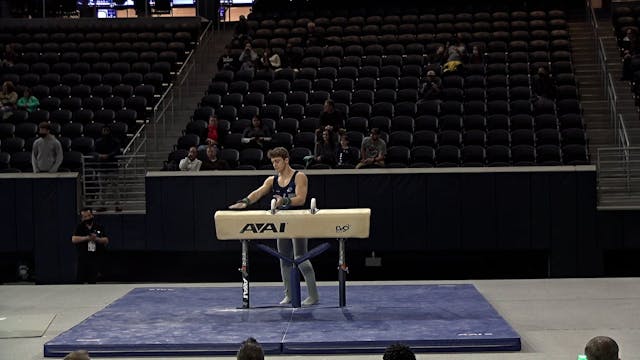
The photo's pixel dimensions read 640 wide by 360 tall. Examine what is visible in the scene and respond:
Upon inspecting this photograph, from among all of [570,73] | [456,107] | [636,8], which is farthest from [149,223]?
[636,8]

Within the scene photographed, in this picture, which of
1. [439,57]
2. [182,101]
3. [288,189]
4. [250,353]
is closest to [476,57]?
[439,57]

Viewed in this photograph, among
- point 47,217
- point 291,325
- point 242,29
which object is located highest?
point 242,29

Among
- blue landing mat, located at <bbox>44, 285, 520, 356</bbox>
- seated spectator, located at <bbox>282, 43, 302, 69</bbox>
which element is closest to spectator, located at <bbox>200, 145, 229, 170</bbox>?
blue landing mat, located at <bbox>44, 285, 520, 356</bbox>

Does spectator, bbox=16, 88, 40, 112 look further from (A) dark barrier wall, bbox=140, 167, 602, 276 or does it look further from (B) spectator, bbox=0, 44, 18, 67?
(A) dark barrier wall, bbox=140, 167, 602, 276

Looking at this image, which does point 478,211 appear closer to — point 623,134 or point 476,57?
point 623,134

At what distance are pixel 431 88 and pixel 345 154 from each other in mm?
3592

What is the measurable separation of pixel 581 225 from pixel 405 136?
12.7 ft

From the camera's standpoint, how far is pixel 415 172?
51.1ft

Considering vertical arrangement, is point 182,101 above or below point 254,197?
above

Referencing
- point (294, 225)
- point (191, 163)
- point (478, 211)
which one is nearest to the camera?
point (294, 225)

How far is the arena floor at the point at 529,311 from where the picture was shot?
380 inches

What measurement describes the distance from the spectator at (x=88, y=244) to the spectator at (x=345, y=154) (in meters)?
4.02

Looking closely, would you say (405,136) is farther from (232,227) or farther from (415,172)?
(232,227)

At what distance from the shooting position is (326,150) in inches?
661
